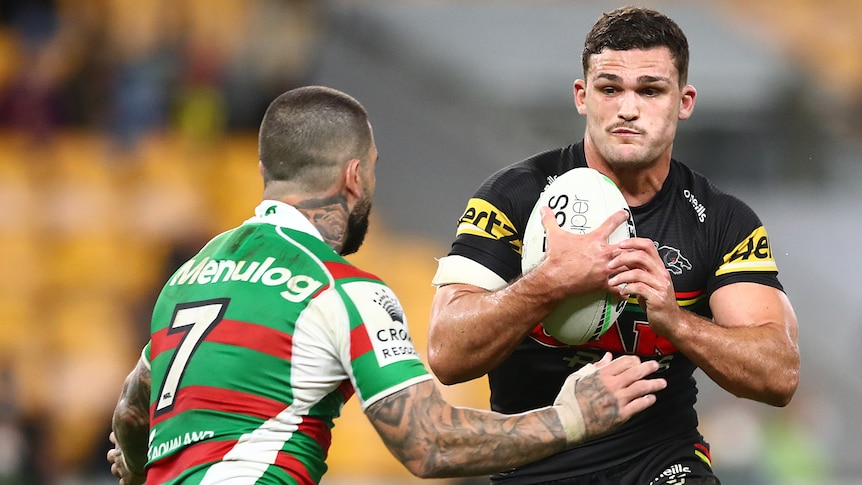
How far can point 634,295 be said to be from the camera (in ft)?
13.7

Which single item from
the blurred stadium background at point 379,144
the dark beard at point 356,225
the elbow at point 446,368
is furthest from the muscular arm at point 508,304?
the blurred stadium background at point 379,144

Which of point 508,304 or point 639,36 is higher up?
point 639,36

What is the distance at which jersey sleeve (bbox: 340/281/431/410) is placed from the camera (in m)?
3.48

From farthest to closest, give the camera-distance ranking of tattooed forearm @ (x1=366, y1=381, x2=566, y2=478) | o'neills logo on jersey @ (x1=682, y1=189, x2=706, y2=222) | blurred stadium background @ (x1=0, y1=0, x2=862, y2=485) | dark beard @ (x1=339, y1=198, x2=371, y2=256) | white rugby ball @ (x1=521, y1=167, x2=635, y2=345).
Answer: blurred stadium background @ (x1=0, y1=0, x2=862, y2=485)
o'neills logo on jersey @ (x1=682, y1=189, x2=706, y2=222)
white rugby ball @ (x1=521, y1=167, x2=635, y2=345)
dark beard @ (x1=339, y1=198, x2=371, y2=256)
tattooed forearm @ (x1=366, y1=381, x2=566, y2=478)

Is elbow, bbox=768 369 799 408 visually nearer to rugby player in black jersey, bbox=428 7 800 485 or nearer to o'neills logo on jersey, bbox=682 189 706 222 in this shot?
rugby player in black jersey, bbox=428 7 800 485

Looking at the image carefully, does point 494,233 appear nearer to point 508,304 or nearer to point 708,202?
point 508,304

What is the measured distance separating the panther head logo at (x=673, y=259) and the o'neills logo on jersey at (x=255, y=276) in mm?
1459

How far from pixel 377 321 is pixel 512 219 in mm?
1054

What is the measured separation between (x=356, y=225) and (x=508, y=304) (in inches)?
22.7

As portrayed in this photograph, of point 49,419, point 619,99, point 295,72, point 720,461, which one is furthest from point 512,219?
point 295,72

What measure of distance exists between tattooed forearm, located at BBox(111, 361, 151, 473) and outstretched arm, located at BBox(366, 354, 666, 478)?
3.50 feet

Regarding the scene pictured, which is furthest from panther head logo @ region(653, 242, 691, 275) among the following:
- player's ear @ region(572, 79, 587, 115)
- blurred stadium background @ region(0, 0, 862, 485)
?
blurred stadium background @ region(0, 0, 862, 485)

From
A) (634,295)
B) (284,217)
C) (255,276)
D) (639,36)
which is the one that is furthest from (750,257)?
(255,276)

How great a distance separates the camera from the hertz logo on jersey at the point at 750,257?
14.4 feet
